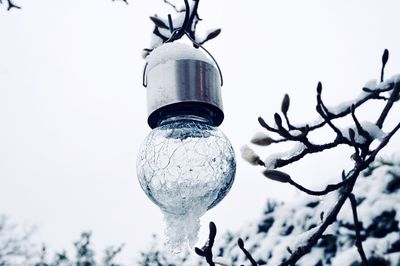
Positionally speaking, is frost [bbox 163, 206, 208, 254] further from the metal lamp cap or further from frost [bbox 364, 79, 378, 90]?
frost [bbox 364, 79, 378, 90]

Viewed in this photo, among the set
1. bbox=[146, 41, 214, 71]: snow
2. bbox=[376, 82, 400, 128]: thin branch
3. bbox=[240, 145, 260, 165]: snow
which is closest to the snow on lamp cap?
bbox=[146, 41, 214, 71]: snow

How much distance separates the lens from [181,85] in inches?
55.0

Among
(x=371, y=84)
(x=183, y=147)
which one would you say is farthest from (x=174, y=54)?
(x=371, y=84)

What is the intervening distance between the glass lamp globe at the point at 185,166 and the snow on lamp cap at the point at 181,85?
0.05 meters

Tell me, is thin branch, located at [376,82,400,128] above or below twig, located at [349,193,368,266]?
above

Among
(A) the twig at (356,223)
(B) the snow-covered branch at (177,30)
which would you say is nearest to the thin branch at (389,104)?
(A) the twig at (356,223)

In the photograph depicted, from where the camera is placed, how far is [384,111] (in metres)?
1.23

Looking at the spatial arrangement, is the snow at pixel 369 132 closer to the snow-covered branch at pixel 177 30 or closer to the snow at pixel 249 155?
the snow at pixel 249 155

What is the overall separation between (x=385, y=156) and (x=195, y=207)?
9.25 feet

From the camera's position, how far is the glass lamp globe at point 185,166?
1270 mm

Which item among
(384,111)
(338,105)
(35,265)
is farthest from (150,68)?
(35,265)

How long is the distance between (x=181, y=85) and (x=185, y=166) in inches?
11.2

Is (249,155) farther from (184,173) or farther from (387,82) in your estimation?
(387,82)

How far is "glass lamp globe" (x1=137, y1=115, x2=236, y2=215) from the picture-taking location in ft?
4.17
